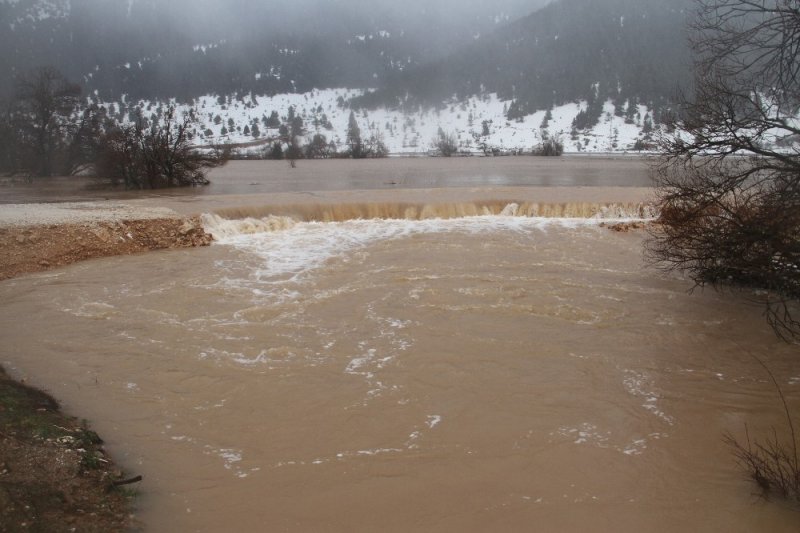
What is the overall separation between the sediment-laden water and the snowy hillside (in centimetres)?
7679

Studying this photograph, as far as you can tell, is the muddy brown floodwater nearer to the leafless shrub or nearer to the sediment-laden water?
the sediment-laden water

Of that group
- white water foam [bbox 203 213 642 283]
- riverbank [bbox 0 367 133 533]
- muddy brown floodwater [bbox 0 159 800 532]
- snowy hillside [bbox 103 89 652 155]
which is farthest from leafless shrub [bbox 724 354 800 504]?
snowy hillside [bbox 103 89 652 155]

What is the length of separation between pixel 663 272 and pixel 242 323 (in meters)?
8.88

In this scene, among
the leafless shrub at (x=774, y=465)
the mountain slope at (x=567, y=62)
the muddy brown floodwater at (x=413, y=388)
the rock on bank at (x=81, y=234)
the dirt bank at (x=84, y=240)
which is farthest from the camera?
the mountain slope at (x=567, y=62)

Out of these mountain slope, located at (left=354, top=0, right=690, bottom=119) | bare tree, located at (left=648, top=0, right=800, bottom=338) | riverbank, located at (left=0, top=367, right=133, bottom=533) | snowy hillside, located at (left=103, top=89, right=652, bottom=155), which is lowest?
riverbank, located at (left=0, top=367, right=133, bottom=533)

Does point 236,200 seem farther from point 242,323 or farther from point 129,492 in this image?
point 129,492

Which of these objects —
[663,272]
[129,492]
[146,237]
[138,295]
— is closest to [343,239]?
[146,237]

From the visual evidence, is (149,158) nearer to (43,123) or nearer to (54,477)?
(43,123)

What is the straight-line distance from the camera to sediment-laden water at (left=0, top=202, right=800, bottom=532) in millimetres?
4879

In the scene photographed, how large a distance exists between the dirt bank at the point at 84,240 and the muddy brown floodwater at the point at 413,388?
3.32ft

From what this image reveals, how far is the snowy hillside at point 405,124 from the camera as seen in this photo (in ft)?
328

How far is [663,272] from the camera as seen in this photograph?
40.1 feet

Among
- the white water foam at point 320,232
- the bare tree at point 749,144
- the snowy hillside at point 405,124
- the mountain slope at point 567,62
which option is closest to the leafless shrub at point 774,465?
the bare tree at point 749,144

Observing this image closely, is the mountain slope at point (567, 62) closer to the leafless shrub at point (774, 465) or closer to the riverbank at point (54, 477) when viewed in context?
the leafless shrub at point (774, 465)
